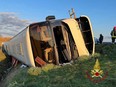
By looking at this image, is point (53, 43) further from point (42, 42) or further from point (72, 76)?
point (72, 76)

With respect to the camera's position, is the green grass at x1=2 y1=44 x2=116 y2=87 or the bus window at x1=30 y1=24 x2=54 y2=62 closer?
the green grass at x1=2 y1=44 x2=116 y2=87

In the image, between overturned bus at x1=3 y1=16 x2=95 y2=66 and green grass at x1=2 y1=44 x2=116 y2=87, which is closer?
green grass at x1=2 y1=44 x2=116 y2=87

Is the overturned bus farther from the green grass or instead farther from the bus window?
the green grass

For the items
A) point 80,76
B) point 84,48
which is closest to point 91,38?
point 84,48

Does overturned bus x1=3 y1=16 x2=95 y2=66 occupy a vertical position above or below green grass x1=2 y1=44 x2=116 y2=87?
above

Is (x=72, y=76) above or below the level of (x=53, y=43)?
below

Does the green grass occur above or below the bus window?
below

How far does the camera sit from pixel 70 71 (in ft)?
47.8

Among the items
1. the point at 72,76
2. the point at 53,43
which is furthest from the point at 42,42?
the point at 72,76

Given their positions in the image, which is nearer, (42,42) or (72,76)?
(72,76)

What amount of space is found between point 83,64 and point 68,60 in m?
2.04

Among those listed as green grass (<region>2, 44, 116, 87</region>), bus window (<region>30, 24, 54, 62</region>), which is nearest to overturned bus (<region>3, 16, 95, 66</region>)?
bus window (<region>30, 24, 54, 62</region>)

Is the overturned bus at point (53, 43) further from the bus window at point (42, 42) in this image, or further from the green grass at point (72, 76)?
the green grass at point (72, 76)

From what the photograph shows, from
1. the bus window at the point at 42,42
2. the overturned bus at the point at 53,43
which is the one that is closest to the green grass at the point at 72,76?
the overturned bus at the point at 53,43
